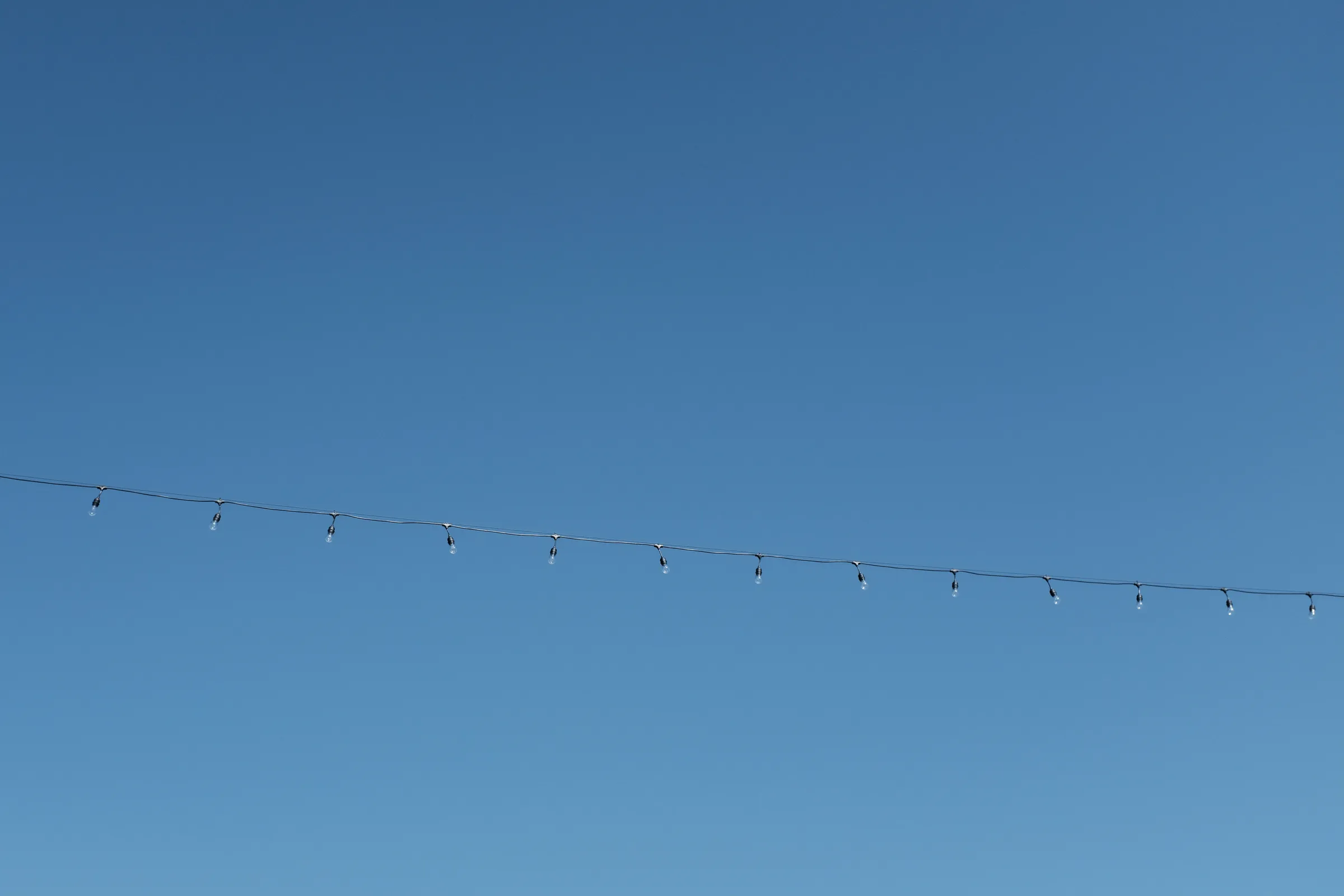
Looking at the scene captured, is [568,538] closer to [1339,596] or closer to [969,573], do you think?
[969,573]

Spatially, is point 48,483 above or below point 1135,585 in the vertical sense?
below

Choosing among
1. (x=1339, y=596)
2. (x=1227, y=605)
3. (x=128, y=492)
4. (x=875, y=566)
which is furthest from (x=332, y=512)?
(x=1339, y=596)

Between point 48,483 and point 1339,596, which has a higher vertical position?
point 1339,596

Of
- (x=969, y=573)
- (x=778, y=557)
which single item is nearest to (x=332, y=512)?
(x=778, y=557)

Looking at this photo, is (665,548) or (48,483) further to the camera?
(665,548)

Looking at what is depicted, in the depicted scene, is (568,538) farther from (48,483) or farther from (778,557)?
(48,483)

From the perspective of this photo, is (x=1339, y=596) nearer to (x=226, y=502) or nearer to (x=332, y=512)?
(x=332, y=512)

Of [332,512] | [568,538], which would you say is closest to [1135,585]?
[568,538]

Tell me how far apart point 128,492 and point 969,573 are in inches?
431

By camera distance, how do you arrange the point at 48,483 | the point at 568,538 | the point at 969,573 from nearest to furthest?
the point at 48,483 < the point at 568,538 < the point at 969,573

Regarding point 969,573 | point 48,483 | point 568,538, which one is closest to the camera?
point 48,483

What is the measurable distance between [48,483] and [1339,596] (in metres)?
17.5

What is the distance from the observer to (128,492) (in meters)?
14.6

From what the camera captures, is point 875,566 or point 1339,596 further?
point 1339,596
